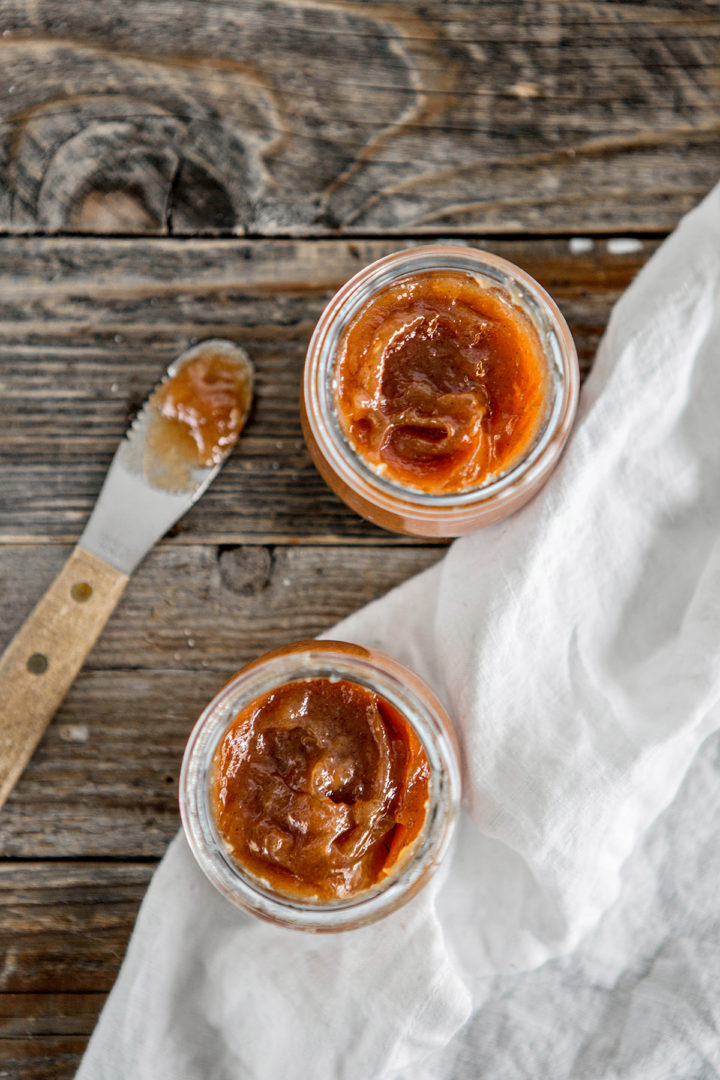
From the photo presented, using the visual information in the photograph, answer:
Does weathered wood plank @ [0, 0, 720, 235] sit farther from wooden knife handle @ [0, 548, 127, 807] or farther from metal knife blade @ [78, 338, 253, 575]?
wooden knife handle @ [0, 548, 127, 807]

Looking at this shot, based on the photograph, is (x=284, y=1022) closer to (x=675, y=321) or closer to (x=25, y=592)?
(x=25, y=592)

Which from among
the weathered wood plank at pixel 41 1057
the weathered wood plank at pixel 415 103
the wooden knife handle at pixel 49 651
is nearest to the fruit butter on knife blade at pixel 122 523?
the wooden knife handle at pixel 49 651

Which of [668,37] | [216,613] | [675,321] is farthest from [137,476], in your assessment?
[668,37]

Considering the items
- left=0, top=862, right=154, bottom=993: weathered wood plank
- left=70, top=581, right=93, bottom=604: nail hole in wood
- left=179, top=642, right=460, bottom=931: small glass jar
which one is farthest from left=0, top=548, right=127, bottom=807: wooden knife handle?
left=179, top=642, right=460, bottom=931: small glass jar

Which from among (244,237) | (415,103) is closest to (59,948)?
(244,237)

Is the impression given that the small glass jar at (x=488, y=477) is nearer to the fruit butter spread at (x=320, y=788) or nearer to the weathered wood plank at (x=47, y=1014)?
the fruit butter spread at (x=320, y=788)
